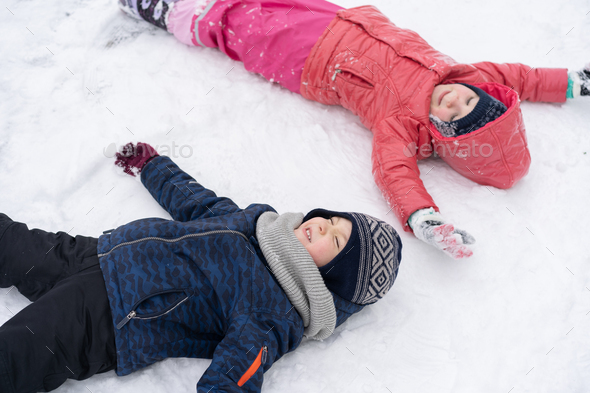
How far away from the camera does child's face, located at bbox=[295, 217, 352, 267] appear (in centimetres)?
138

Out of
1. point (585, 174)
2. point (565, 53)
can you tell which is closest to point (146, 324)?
point (585, 174)

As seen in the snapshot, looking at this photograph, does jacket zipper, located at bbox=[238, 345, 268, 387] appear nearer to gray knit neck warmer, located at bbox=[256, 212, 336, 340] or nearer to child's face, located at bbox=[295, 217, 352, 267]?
gray knit neck warmer, located at bbox=[256, 212, 336, 340]

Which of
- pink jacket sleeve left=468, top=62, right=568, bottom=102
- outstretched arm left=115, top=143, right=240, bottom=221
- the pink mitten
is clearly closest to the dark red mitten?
outstretched arm left=115, top=143, right=240, bottom=221

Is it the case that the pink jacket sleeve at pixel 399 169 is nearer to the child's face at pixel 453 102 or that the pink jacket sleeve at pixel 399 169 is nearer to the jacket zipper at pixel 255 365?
the child's face at pixel 453 102

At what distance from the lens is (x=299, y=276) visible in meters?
1.35

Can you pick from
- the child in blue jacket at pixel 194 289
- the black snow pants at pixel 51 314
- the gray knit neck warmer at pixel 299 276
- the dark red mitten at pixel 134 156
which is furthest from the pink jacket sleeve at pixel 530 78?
the black snow pants at pixel 51 314

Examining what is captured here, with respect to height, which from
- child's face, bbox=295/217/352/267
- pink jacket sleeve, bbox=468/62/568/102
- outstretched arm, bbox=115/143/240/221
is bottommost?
outstretched arm, bbox=115/143/240/221

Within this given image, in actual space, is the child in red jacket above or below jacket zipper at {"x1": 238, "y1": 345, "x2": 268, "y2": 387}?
above

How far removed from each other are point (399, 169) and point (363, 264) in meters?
0.59

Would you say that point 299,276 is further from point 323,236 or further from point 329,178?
point 329,178

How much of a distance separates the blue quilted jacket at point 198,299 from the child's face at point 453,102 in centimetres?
98

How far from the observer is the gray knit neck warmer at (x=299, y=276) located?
1.34 metres

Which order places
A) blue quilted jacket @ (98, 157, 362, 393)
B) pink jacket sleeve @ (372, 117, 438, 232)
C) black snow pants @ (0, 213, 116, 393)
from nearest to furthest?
black snow pants @ (0, 213, 116, 393) → blue quilted jacket @ (98, 157, 362, 393) → pink jacket sleeve @ (372, 117, 438, 232)

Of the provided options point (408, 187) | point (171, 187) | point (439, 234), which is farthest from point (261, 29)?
point (439, 234)
